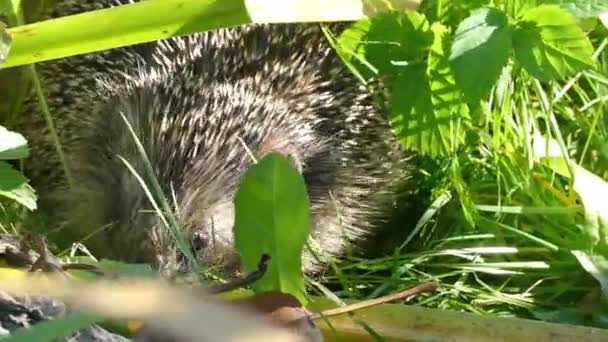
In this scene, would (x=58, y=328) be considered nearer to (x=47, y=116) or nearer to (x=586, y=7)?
(x=586, y=7)

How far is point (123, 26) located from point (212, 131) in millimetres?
447

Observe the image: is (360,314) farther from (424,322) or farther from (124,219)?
(124,219)

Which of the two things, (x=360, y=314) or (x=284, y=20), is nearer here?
(x=360, y=314)

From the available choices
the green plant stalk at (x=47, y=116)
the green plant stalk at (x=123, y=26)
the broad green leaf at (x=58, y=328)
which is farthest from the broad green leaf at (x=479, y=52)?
the broad green leaf at (x=58, y=328)

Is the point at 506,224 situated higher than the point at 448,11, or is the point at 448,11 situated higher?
the point at 448,11

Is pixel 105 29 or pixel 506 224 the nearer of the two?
pixel 105 29

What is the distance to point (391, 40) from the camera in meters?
2.30

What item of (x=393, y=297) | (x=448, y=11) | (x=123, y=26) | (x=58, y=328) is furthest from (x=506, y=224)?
(x=58, y=328)

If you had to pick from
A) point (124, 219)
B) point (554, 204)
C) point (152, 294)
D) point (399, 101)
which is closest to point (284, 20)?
point (399, 101)

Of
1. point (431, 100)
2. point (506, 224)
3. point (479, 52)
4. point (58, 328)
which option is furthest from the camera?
point (506, 224)

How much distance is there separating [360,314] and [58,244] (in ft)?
3.72

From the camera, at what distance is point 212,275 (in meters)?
2.18

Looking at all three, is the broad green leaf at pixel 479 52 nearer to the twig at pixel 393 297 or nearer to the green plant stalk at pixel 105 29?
the green plant stalk at pixel 105 29

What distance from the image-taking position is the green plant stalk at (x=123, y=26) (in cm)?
217
